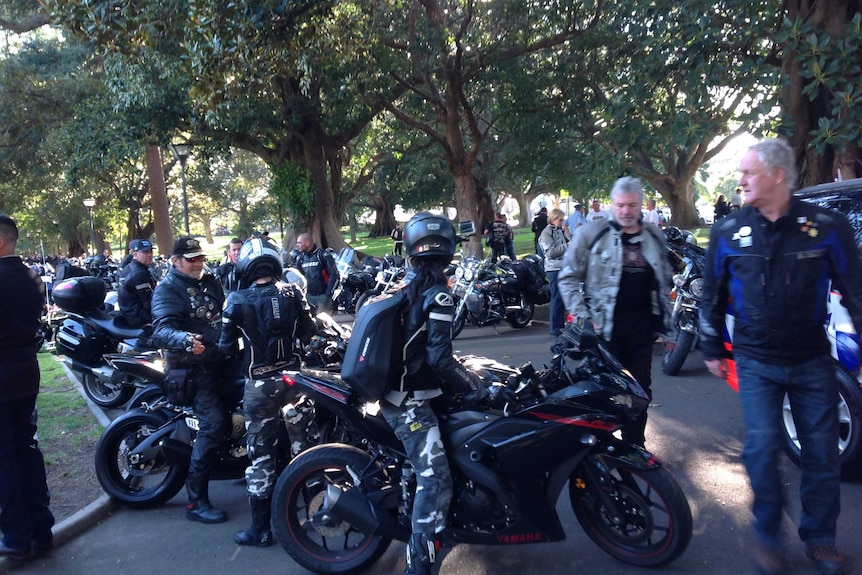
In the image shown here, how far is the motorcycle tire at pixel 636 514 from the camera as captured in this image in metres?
3.68

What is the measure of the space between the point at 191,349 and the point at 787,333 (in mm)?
3437

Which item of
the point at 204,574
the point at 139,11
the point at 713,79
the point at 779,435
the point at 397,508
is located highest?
the point at 139,11

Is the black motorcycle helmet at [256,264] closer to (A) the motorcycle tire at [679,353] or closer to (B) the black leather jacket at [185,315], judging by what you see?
(B) the black leather jacket at [185,315]

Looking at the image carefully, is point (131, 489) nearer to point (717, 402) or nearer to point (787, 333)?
point (787, 333)

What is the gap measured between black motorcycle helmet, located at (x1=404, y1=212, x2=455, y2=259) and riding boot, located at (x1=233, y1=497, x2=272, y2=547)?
1.95 m

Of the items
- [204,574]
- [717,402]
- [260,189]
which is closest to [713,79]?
[717,402]

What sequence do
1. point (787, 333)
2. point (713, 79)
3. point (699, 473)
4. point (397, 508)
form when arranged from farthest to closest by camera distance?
point (713, 79) < point (699, 473) < point (397, 508) < point (787, 333)

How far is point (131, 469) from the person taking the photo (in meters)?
5.20

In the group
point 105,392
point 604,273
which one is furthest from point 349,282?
point 604,273

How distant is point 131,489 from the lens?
5.28 meters

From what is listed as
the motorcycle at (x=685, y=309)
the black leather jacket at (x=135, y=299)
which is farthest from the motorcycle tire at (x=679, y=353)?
the black leather jacket at (x=135, y=299)

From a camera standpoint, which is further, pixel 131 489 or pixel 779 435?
pixel 131 489

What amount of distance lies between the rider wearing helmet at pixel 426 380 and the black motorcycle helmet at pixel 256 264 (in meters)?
1.23

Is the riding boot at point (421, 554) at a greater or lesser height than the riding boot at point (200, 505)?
greater
